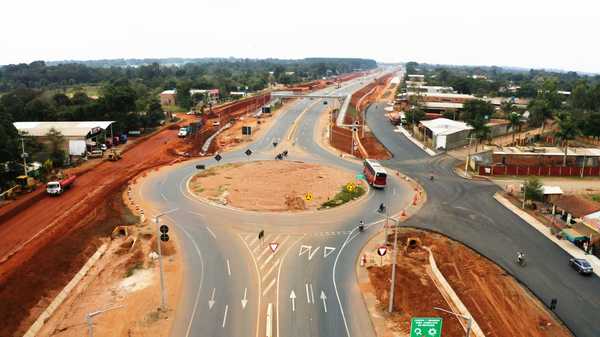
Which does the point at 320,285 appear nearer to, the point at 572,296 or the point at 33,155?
the point at 572,296

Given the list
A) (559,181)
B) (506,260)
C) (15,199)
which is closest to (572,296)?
(506,260)

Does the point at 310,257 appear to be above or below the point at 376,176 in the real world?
below

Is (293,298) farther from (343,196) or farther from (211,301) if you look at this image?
(343,196)

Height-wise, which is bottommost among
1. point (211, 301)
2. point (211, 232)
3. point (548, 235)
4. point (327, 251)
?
point (211, 301)

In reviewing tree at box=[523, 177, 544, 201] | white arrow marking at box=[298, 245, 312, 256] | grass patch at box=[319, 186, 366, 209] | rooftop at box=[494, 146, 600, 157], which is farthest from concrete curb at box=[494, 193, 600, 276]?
white arrow marking at box=[298, 245, 312, 256]

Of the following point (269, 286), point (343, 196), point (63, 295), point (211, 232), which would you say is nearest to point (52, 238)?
point (63, 295)
